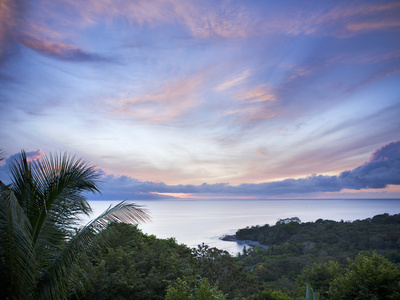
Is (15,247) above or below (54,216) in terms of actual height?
below

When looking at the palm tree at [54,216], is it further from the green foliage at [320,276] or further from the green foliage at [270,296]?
the green foliage at [320,276]

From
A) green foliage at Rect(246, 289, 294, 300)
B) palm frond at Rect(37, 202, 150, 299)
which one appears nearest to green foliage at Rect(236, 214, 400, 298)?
green foliage at Rect(246, 289, 294, 300)

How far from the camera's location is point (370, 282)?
18.0 ft

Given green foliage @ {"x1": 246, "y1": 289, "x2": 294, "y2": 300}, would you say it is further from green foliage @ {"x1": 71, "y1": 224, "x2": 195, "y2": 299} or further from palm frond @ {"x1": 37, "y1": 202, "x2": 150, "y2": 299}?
palm frond @ {"x1": 37, "y1": 202, "x2": 150, "y2": 299}

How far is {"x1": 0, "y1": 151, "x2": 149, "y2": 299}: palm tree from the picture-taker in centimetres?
357

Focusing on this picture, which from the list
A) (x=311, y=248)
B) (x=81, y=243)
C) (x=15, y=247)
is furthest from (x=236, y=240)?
(x=15, y=247)

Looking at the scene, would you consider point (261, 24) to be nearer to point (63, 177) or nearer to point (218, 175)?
point (63, 177)

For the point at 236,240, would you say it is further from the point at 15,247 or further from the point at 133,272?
the point at 15,247

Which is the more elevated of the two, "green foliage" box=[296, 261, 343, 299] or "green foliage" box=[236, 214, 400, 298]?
"green foliage" box=[296, 261, 343, 299]

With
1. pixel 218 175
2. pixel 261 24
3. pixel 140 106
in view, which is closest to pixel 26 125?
pixel 140 106

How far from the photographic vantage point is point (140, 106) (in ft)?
42.2

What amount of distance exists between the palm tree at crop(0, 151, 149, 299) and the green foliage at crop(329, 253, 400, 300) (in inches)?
201

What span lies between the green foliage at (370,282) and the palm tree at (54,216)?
5104mm

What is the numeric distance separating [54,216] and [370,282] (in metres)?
6.76
